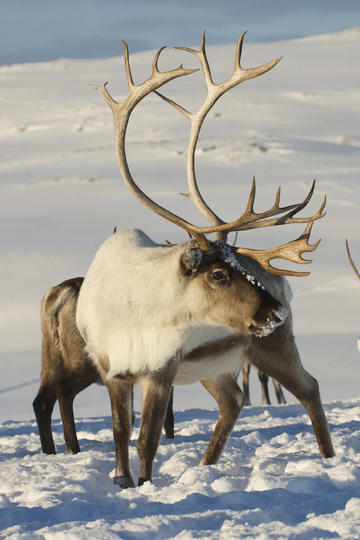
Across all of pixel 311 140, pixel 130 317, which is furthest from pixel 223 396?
pixel 311 140

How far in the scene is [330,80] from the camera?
135 ft

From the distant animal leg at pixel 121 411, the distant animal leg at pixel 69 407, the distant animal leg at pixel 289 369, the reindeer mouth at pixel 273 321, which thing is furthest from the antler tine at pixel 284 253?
the distant animal leg at pixel 69 407

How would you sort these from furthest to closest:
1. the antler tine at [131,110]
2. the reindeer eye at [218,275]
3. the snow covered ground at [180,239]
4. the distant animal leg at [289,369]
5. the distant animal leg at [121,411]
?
the antler tine at [131,110] < the distant animal leg at [289,369] < the distant animal leg at [121,411] < the reindeer eye at [218,275] < the snow covered ground at [180,239]

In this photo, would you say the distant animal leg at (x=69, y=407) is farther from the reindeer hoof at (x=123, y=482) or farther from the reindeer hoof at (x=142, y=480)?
the reindeer hoof at (x=142, y=480)

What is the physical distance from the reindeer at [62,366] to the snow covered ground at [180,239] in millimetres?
218

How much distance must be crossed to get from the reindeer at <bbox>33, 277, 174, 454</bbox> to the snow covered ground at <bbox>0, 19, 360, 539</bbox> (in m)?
0.22

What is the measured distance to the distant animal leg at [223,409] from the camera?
5.86 m

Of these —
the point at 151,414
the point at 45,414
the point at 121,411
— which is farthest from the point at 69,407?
the point at 151,414

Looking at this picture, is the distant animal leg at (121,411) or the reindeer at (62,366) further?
the reindeer at (62,366)

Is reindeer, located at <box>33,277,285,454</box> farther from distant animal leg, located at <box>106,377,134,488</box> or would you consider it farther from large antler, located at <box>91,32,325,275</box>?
large antler, located at <box>91,32,325,275</box>

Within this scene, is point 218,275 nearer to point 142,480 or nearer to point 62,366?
point 142,480

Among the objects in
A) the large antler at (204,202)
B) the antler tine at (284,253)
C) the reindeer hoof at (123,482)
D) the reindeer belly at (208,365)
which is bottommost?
the reindeer hoof at (123,482)

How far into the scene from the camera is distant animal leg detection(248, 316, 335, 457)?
18.9ft

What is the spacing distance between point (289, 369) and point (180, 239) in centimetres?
1312
